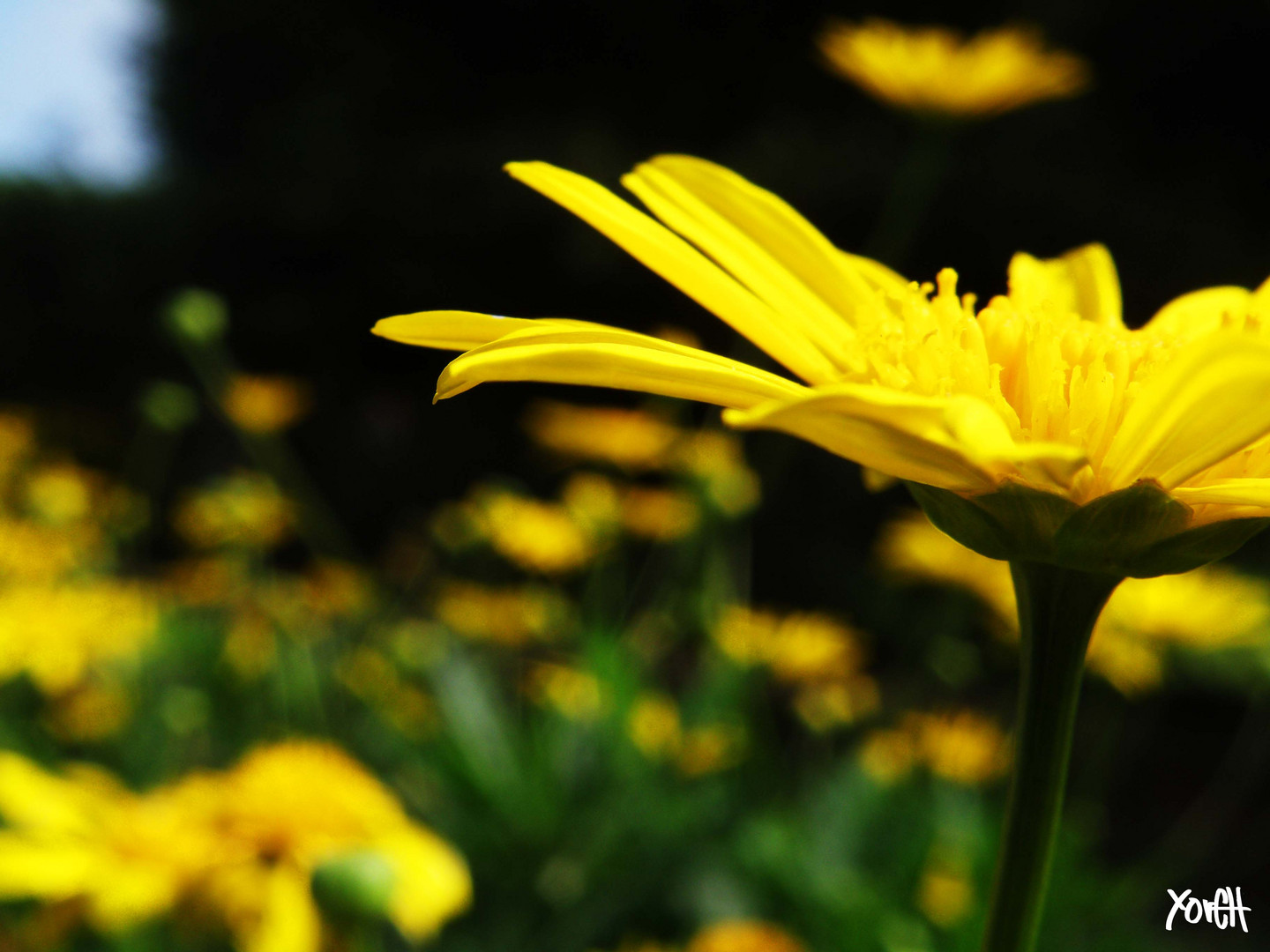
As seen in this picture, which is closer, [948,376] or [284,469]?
[948,376]

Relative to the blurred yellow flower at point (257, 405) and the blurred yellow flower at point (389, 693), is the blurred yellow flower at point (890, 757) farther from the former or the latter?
the blurred yellow flower at point (257, 405)

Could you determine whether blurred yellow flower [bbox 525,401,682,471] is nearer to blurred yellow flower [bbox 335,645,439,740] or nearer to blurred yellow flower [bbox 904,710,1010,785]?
blurred yellow flower [bbox 335,645,439,740]

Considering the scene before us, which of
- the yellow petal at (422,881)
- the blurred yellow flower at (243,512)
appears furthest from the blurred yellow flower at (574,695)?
the yellow petal at (422,881)

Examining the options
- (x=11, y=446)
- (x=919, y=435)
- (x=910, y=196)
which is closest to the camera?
(x=919, y=435)

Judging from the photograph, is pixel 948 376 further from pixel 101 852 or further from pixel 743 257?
pixel 101 852

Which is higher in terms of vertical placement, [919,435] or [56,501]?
[56,501]

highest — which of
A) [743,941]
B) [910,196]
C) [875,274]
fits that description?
[910,196]

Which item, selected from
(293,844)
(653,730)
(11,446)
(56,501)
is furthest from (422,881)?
(11,446)
